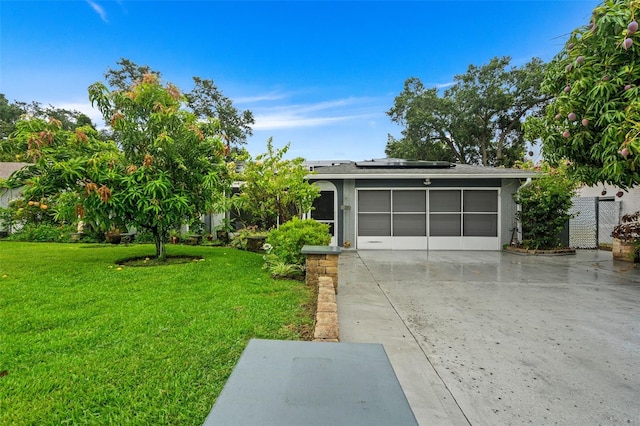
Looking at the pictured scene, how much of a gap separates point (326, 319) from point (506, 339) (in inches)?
79.0

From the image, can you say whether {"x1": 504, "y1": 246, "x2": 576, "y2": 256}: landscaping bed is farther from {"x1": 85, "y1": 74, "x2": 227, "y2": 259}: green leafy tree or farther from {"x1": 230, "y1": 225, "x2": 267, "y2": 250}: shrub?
{"x1": 85, "y1": 74, "x2": 227, "y2": 259}: green leafy tree

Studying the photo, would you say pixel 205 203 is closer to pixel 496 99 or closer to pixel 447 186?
pixel 447 186

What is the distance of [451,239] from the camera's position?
1074 centimetres

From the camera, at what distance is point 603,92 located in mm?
3955

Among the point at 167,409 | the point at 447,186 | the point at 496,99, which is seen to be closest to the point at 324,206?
the point at 447,186

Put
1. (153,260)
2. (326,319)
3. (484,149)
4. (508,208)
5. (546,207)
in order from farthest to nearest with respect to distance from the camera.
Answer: (484,149) → (508,208) → (546,207) → (153,260) → (326,319)

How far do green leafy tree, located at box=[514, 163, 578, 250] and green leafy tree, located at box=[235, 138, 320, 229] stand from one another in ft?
23.1

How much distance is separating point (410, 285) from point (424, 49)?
14019 mm

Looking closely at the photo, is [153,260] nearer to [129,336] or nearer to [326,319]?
[129,336]

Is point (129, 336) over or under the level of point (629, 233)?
under

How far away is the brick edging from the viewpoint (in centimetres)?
259

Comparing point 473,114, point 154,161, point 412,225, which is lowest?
point 412,225

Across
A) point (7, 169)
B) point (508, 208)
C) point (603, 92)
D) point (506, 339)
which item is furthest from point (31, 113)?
point (603, 92)

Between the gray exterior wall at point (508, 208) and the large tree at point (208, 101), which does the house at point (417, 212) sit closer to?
the gray exterior wall at point (508, 208)
